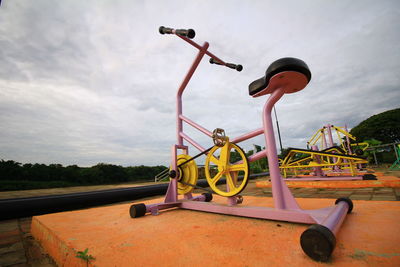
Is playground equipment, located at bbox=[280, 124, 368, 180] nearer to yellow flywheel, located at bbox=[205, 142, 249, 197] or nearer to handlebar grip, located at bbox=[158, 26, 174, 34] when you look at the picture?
yellow flywheel, located at bbox=[205, 142, 249, 197]

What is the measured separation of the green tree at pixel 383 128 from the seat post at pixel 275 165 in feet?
84.9

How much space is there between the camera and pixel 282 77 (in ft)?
4.20

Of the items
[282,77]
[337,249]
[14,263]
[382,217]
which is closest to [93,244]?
[14,263]

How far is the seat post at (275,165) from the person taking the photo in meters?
1.28

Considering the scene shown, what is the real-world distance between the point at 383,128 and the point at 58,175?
99.9 feet

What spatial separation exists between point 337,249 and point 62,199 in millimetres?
3358

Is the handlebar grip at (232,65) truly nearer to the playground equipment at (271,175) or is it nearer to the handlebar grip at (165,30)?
the playground equipment at (271,175)

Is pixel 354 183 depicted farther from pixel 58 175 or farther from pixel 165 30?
pixel 58 175

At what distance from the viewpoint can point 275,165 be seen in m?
1.32

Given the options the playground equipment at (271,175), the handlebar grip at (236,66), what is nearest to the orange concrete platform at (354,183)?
the playground equipment at (271,175)

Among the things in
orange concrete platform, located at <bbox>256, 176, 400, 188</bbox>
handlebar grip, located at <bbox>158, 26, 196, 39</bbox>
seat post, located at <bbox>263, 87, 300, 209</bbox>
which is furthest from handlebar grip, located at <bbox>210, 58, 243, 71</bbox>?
orange concrete platform, located at <bbox>256, 176, 400, 188</bbox>

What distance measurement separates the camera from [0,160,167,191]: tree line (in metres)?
8.05

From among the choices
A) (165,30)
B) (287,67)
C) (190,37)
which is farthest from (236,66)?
(287,67)

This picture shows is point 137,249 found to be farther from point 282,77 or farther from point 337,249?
point 282,77
